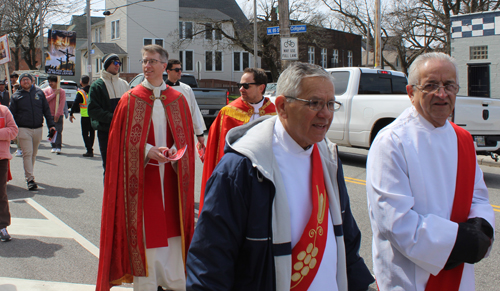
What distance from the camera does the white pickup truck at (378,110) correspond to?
8.63m

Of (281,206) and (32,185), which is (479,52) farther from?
(281,206)

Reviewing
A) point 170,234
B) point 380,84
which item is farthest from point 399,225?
point 380,84

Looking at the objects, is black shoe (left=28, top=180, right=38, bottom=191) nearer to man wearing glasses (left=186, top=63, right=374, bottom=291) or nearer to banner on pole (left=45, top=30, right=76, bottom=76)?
man wearing glasses (left=186, top=63, right=374, bottom=291)

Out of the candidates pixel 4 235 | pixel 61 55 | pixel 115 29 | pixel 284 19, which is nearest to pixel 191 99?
pixel 4 235

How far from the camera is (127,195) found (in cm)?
384

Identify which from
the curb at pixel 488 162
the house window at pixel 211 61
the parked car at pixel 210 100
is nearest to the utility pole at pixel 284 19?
the parked car at pixel 210 100

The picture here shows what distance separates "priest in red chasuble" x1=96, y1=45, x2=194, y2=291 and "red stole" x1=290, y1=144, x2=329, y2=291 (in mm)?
1755

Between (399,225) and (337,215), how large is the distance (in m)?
0.37

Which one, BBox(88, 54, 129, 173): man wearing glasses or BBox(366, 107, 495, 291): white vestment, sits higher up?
BBox(88, 54, 129, 173): man wearing glasses

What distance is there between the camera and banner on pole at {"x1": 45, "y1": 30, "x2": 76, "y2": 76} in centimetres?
1861

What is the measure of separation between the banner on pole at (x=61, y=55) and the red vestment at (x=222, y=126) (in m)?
15.1

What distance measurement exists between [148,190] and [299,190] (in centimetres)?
217

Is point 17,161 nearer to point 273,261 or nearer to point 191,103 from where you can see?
point 191,103

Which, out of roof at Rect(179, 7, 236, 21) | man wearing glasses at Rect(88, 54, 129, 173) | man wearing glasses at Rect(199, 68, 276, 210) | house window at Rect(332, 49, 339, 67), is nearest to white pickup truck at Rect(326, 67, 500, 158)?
man wearing glasses at Rect(199, 68, 276, 210)
